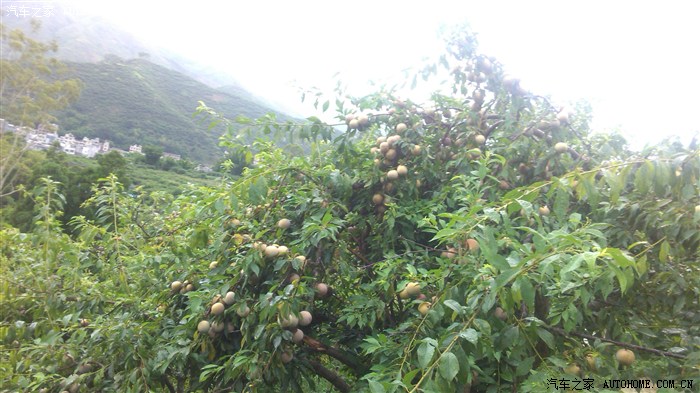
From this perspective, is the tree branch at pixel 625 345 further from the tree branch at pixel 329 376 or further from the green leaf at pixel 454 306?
the tree branch at pixel 329 376

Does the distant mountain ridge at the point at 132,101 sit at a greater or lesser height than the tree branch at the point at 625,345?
lesser

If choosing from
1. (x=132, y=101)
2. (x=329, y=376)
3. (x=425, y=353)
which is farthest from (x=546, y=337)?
(x=132, y=101)

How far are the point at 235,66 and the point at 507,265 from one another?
77798 millimetres

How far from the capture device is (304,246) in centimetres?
182

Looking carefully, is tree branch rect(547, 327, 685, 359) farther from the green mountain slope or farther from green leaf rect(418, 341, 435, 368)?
the green mountain slope

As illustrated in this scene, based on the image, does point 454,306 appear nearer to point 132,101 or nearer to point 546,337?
point 546,337

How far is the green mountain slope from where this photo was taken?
2891cm

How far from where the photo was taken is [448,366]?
1.14m

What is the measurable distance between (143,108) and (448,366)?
36900mm

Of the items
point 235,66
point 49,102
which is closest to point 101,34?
point 235,66

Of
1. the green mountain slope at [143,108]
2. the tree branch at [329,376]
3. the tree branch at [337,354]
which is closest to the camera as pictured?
the tree branch at [337,354]

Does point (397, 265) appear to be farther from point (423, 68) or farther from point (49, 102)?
point (49, 102)

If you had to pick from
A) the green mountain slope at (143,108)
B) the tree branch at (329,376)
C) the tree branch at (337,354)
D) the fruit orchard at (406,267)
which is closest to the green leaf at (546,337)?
the fruit orchard at (406,267)

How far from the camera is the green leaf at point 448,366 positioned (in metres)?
1.13
